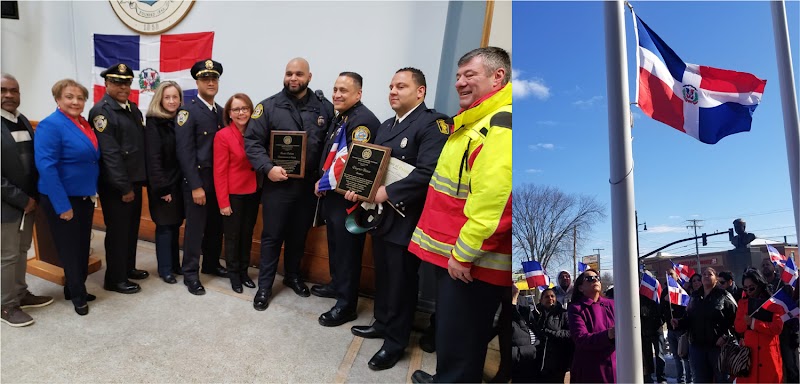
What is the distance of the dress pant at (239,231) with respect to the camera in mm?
2021

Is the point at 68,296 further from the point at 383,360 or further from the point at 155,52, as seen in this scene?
the point at 383,360

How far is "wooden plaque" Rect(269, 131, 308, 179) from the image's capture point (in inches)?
70.9

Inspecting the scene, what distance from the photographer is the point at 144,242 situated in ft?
8.22

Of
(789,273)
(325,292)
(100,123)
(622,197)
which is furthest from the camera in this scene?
(325,292)

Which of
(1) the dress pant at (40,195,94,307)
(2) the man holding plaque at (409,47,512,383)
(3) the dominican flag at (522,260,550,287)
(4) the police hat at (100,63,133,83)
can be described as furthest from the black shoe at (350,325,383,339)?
(4) the police hat at (100,63,133,83)

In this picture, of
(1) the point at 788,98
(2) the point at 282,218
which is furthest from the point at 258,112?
(1) the point at 788,98

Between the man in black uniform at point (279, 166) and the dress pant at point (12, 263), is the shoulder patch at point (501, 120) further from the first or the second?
the dress pant at point (12, 263)

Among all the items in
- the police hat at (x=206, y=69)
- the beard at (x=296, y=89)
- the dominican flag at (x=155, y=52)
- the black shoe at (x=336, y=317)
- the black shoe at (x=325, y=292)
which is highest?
the dominican flag at (x=155, y=52)

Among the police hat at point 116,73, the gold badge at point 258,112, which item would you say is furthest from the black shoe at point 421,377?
the police hat at point 116,73

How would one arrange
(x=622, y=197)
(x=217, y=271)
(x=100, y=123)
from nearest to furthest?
(x=622, y=197), (x=100, y=123), (x=217, y=271)

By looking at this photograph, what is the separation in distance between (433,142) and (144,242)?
1948mm

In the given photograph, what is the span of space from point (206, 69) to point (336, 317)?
48.4 inches

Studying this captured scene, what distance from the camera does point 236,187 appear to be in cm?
198

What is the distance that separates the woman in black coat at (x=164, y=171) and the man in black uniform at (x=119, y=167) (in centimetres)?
4
